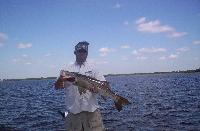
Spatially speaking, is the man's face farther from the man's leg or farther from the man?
the man's leg

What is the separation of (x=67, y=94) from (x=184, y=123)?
16267 millimetres

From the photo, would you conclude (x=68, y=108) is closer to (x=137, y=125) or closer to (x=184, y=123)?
(x=137, y=125)

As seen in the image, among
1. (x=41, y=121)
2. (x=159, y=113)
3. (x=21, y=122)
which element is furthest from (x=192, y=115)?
(x=21, y=122)

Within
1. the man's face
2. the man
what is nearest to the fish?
the man

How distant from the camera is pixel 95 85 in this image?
6.34 meters

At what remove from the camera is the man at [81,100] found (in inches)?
249

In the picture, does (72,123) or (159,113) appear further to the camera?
(159,113)

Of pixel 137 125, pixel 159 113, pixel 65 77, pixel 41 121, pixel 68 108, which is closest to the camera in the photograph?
pixel 65 77

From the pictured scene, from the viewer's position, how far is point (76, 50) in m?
6.64

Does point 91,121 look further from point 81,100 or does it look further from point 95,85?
point 95,85

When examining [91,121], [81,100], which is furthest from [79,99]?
[91,121]

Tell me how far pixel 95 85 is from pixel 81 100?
465mm

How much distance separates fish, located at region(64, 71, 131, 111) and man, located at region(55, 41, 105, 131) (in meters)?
0.09


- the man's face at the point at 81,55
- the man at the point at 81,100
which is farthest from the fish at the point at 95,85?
the man's face at the point at 81,55
